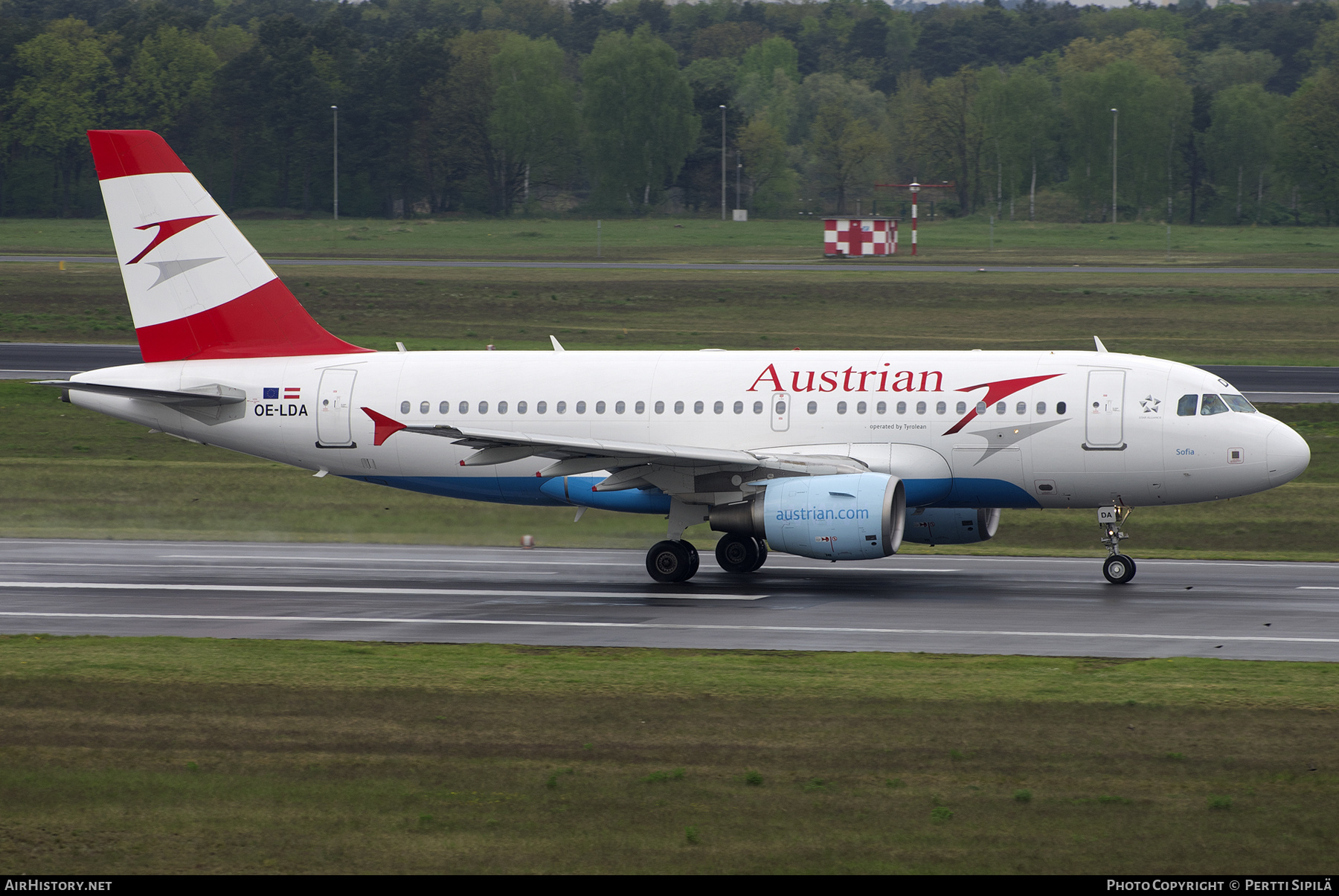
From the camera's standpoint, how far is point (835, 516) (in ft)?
90.0

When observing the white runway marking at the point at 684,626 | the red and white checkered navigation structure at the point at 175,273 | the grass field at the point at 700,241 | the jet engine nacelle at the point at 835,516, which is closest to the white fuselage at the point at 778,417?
the red and white checkered navigation structure at the point at 175,273

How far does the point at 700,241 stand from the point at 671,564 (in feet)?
316

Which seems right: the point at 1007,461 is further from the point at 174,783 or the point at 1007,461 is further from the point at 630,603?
the point at 174,783

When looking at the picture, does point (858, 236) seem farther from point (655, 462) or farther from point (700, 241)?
point (655, 462)

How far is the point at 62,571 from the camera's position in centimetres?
3134

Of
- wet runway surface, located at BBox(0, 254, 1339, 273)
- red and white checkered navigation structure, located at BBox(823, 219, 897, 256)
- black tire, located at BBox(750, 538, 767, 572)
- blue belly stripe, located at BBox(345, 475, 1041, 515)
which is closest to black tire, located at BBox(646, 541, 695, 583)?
blue belly stripe, located at BBox(345, 475, 1041, 515)

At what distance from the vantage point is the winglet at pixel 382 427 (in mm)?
31078

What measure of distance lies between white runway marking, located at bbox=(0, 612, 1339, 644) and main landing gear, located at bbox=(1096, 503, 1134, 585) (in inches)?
216

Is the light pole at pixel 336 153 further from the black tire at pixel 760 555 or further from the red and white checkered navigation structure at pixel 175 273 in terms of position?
the black tire at pixel 760 555

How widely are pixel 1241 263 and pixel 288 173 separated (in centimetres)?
8672

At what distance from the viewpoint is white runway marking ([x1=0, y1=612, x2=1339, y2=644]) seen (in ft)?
77.0

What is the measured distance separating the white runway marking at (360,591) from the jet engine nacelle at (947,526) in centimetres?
390

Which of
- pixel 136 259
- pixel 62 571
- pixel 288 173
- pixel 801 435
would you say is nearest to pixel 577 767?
pixel 801 435

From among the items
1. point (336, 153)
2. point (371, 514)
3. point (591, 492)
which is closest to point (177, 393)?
point (371, 514)
